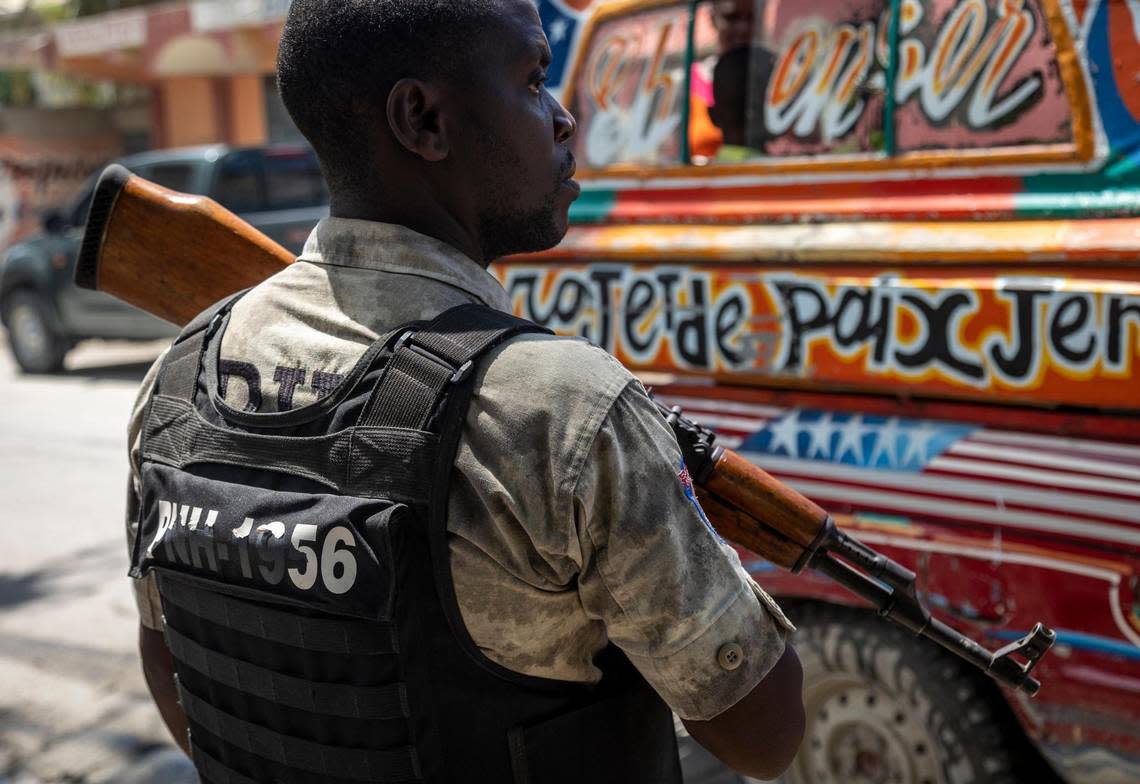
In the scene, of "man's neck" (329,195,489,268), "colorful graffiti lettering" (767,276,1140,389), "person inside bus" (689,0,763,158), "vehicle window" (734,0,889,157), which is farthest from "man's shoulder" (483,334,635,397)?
"person inside bus" (689,0,763,158)

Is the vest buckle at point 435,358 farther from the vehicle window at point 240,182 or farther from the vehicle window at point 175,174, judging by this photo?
the vehicle window at point 175,174

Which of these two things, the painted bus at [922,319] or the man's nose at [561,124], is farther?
the painted bus at [922,319]

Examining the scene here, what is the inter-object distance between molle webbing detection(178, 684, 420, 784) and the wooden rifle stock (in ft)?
2.10

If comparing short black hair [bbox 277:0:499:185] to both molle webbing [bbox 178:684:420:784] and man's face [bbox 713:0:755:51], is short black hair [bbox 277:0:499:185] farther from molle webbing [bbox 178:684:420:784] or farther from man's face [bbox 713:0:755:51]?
man's face [bbox 713:0:755:51]

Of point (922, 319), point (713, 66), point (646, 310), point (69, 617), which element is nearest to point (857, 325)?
point (922, 319)

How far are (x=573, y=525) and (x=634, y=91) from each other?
2282mm

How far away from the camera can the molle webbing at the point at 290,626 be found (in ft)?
3.78

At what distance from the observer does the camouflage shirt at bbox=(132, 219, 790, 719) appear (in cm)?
111

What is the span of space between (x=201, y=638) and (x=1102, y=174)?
6.10ft

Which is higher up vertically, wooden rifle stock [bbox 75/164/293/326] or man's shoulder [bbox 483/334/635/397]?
wooden rifle stock [bbox 75/164/293/326]

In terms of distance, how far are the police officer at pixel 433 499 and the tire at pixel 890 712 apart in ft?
4.05

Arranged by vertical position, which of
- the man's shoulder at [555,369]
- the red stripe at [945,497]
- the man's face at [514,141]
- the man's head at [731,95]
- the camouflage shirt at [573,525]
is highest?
the man's head at [731,95]

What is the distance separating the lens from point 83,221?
32.9 feet

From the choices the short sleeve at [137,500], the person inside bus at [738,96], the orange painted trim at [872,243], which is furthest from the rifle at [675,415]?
the person inside bus at [738,96]
